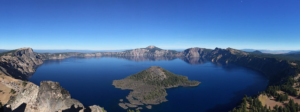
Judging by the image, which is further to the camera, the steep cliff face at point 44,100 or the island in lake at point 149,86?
the island in lake at point 149,86

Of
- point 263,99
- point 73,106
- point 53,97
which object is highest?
point 53,97

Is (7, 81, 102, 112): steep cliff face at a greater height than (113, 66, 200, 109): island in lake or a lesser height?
greater

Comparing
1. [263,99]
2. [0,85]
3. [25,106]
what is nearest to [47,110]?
[25,106]

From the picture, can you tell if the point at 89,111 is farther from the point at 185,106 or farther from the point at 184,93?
the point at 184,93

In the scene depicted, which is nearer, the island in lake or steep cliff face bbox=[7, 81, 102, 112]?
steep cliff face bbox=[7, 81, 102, 112]

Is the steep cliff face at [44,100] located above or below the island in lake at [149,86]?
above
